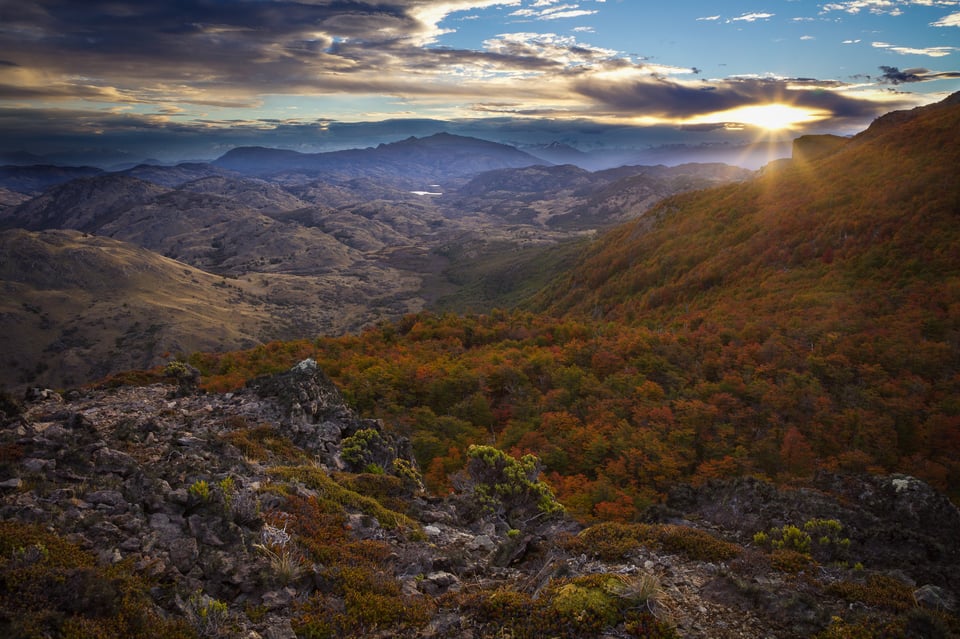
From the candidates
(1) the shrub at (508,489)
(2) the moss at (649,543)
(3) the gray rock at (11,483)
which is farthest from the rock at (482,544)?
(3) the gray rock at (11,483)

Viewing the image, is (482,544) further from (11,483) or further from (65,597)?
(11,483)

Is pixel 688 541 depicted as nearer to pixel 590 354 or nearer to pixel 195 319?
pixel 590 354

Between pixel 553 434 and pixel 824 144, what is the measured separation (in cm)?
12562

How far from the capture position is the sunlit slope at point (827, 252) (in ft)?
141

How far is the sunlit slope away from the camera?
43.0 m

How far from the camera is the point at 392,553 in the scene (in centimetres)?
1345

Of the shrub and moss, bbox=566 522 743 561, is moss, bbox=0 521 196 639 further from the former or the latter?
the shrub

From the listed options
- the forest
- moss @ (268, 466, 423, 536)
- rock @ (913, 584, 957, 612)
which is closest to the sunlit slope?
the forest

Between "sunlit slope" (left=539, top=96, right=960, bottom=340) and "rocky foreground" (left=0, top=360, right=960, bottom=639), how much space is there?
30179mm

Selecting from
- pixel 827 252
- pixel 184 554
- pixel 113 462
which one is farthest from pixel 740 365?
pixel 113 462

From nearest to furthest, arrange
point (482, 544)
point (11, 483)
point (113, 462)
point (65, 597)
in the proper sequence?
point (65, 597)
point (11, 483)
point (113, 462)
point (482, 544)

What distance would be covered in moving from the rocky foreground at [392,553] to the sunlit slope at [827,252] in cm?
3018

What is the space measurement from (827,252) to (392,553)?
66.0 m

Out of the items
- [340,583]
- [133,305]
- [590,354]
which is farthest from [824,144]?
[133,305]
